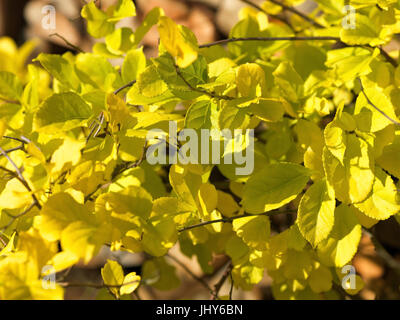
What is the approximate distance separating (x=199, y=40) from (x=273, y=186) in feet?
2.67

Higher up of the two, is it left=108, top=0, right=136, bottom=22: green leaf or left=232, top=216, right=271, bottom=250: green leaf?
left=108, top=0, right=136, bottom=22: green leaf

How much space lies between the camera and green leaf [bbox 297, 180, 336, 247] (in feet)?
1.44

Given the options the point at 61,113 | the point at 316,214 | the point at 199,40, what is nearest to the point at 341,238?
the point at 316,214

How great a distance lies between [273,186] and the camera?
18.4 inches

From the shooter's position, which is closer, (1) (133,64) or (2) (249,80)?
(2) (249,80)

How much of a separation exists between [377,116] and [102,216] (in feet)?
0.90

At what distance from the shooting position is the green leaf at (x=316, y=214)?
1.44 feet

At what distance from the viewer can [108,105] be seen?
17.5 inches

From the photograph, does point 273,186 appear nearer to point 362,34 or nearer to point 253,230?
point 253,230

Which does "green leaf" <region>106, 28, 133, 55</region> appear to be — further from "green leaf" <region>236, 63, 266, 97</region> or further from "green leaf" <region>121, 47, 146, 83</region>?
"green leaf" <region>236, 63, 266, 97</region>

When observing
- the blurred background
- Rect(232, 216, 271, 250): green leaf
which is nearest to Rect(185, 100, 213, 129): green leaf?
Rect(232, 216, 271, 250): green leaf

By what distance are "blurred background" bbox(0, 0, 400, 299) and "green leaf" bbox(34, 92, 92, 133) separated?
0.37 m

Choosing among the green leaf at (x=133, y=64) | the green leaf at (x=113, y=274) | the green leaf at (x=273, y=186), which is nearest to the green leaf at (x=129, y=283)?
the green leaf at (x=113, y=274)
